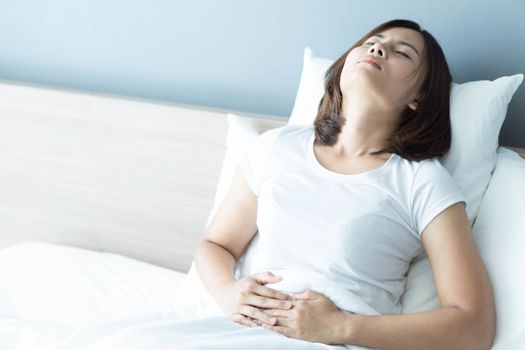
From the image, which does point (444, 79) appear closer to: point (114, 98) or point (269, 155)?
point (269, 155)

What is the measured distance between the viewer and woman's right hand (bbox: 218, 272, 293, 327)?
1287 millimetres

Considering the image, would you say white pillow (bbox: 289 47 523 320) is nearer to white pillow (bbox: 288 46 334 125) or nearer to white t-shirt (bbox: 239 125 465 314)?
white t-shirt (bbox: 239 125 465 314)

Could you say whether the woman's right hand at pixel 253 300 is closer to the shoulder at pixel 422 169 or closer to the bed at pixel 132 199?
the bed at pixel 132 199

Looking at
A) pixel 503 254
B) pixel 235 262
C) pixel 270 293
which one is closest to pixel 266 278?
pixel 270 293

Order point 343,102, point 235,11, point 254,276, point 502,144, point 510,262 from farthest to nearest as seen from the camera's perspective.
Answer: point 235,11
point 502,144
point 343,102
point 254,276
point 510,262

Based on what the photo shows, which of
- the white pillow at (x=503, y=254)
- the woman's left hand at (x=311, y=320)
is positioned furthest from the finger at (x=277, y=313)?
the white pillow at (x=503, y=254)

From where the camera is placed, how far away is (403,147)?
4.50 ft

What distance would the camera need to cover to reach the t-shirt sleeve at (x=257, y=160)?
1.46 m

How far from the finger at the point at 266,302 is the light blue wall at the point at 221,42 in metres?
0.63

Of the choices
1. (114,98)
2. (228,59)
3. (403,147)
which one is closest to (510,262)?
(403,147)

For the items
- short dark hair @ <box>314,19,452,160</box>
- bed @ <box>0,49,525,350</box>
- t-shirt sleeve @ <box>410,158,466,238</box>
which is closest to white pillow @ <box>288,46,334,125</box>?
bed @ <box>0,49,525,350</box>

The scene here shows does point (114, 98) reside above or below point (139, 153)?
above

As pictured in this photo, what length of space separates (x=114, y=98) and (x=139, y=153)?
0.52 feet

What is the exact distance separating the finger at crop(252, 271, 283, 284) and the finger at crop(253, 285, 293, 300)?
21 millimetres
